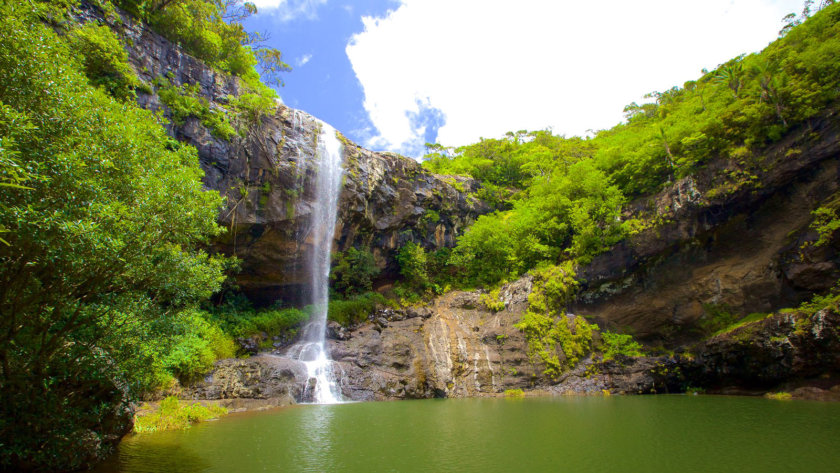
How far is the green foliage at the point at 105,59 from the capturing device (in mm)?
14659

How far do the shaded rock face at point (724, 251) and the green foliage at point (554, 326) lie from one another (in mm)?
921

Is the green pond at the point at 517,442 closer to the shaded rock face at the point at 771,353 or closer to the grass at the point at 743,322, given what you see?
the shaded rock face at the point at 771,353

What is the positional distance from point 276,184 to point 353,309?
342 inches

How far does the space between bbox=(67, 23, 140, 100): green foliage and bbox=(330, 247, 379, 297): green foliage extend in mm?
13555

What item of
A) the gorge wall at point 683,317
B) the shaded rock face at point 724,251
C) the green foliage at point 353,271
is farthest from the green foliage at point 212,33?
the shaded rock face at point 724,251

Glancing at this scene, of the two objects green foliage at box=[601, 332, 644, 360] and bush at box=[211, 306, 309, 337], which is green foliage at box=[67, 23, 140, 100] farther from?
green foliage at box=[601, 332, 644, 360]

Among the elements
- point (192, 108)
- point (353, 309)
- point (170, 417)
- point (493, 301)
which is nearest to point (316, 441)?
point (170, 417)

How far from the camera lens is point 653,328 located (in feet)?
60.7

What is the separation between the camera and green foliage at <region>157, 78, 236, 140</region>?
689 inches

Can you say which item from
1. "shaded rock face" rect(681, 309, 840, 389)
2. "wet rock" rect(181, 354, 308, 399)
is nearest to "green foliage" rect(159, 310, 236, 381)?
"wet rock" rect(181, 354, 308, 399)

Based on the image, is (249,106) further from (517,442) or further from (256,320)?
(517,442)

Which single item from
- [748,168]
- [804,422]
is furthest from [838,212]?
[804,422]

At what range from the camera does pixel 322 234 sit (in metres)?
22.7

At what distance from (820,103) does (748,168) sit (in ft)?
10.6
